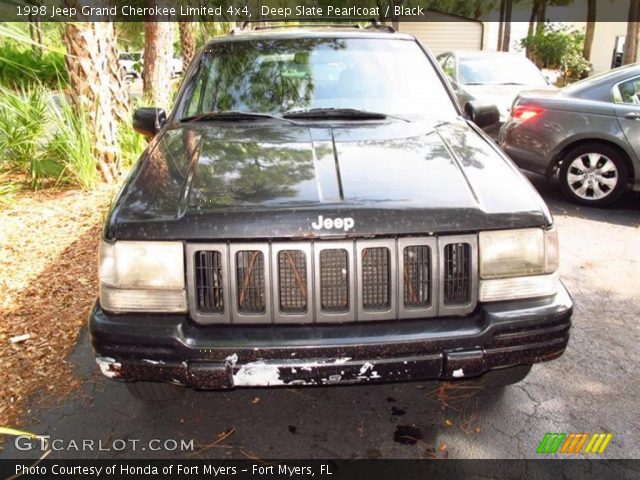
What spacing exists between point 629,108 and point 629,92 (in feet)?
0.67

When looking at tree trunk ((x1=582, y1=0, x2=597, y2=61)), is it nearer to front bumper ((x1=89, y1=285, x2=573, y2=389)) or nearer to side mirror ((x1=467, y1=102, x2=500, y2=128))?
side mirror ((x1=467, y1=102, x2=500, y2=128))

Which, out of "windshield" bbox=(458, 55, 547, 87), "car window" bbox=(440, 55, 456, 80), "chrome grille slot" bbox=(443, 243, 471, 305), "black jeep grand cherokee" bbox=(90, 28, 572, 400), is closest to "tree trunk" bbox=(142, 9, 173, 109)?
"car window" bbox=(440, 55, 456, 80)

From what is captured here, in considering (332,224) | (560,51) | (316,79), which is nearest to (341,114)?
(316,79)

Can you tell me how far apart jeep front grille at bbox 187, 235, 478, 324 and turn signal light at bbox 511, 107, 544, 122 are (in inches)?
185

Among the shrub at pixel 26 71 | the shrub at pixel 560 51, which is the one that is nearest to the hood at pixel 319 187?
the shrub at pixel 26 71

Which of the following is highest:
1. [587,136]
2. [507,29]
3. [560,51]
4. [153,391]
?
[507,29]

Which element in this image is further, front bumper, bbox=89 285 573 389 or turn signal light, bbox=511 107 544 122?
turn signal light, bbox=511 107 544 122

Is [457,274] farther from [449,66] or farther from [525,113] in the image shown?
[449,66]

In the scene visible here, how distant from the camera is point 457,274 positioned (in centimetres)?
235

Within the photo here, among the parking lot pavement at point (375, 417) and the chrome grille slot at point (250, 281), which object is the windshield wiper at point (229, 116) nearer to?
the chrome grille slot at point (250, 281)

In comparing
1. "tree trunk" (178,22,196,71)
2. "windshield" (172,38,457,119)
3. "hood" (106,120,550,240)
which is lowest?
"hood" (106,120,550,240)

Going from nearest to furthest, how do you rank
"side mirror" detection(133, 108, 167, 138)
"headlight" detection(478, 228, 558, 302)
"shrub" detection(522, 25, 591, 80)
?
"headlight" detection(478, 228, 558, 302) → "side mirror" detection(133, 108, 167, 138) → "shrub" detection(522, 25, 591, 80)

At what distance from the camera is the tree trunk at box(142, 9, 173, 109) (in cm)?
908

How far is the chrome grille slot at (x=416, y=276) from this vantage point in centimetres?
231
